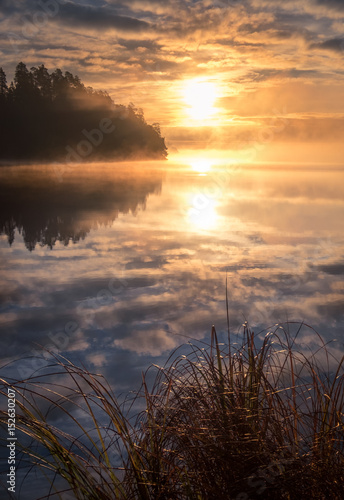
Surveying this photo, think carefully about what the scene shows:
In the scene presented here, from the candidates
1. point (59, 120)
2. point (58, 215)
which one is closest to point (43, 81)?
point (59, 120)

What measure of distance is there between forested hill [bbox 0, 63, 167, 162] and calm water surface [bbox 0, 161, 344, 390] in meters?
76.5

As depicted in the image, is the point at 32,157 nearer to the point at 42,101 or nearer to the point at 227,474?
the point at 42,101

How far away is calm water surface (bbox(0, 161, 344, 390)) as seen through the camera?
635 cm

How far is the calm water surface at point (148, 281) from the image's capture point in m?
6.35

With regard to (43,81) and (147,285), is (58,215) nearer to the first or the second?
(147,285)

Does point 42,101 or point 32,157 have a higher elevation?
point 42,101

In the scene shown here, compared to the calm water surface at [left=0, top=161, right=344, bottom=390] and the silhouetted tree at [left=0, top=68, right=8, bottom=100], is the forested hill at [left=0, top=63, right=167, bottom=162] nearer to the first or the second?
the silhouetted tree at [left=0, top=68, right=8, bottom=100]

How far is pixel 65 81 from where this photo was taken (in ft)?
321

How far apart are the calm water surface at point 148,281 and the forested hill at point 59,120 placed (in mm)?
76488

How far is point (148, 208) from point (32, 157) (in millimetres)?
76684

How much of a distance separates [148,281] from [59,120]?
313 ft

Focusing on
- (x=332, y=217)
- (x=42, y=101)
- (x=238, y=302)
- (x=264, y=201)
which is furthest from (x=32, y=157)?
(x=238, y=302)

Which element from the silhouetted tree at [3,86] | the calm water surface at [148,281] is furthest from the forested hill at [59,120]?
the calm water surface at [148,281]

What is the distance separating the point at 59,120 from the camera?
99438 mm
